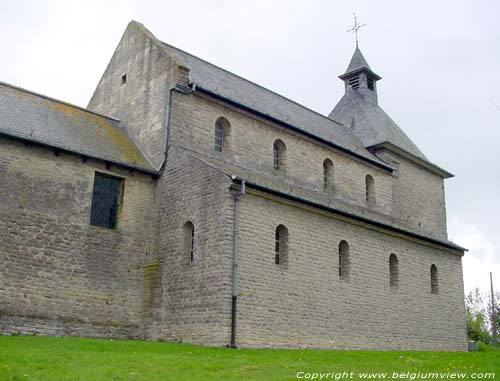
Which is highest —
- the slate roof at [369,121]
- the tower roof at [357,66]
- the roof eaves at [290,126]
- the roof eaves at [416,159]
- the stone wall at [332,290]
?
the tower roof at [357,66]

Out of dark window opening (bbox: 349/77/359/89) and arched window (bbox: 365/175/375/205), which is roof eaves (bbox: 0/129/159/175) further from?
dark window opening (bbox: 349/77/359/89)

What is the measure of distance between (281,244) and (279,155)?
618 centimetres

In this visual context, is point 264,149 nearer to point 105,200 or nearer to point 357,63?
point 105,200

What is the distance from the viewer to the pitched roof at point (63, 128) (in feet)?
66.2

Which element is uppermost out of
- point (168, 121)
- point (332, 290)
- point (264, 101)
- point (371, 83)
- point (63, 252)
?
point (371, 83)

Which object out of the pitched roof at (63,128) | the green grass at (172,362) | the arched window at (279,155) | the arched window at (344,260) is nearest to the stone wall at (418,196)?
the arched window at (279,155)

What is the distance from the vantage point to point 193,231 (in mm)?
20781

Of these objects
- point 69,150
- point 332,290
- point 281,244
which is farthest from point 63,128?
point 332,290

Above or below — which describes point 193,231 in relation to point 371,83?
below

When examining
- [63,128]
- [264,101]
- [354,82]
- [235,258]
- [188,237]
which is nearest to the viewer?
[235,258]

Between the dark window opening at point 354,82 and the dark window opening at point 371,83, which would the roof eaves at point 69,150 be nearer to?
the dark window opening at point 354,82

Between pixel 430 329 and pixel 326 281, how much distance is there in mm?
6773

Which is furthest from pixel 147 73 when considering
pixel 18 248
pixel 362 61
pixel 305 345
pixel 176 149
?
pixel 362 61

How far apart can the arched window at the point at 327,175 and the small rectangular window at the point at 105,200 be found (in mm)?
9809
